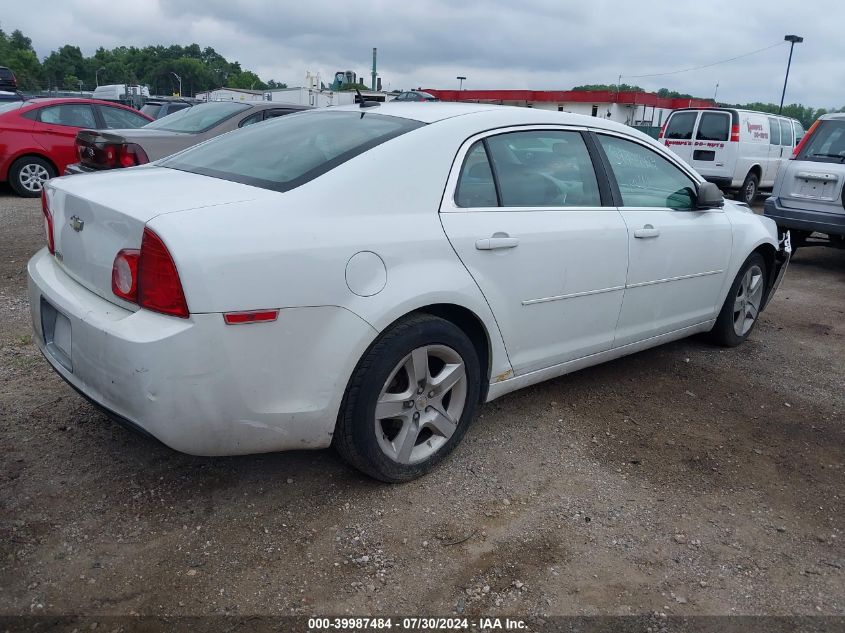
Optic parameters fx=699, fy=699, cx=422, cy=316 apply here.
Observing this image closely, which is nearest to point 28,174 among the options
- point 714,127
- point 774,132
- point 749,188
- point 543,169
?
point 543,169

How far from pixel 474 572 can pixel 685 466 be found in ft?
4.54

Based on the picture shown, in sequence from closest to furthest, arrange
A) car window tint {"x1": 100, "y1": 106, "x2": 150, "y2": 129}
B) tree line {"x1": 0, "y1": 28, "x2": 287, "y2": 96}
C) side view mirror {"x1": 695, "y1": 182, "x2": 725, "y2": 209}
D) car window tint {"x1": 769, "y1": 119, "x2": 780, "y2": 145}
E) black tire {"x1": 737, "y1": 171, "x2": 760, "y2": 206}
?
side view mirror {"x1": 695, "y1": 182, "x2": 725, "y2": 209} → car window tint {"x1": 100, "y1": 106, "x2": 150, "y2": 129} → black tire {"x1": 737, "y1": 171, "x2": 760, "y2": 206} → car window tint {"x1": 769, "y1": 119, "x2": 780, "y2": 145} → tree line {"x1": 0, "y1": 28, "x2": 287, "y2": 96}

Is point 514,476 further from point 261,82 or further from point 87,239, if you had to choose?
point 261,82

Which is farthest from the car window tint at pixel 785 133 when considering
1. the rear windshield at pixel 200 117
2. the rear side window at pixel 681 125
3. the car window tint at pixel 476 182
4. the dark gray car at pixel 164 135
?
the car window tint at pixel 476 182

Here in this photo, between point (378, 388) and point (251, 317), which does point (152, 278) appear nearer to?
point (251, 317)

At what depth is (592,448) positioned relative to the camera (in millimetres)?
3510

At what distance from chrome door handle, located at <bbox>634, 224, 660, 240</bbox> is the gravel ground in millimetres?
977

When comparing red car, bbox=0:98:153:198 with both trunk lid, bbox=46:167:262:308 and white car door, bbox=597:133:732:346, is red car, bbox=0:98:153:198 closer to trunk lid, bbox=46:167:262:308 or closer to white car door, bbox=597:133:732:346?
trunk lid, bbox=46:167:262:308

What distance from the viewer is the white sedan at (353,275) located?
7.86 ft

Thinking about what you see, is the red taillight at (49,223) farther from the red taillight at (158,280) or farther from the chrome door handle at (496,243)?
the chrome door handle at (496,243)

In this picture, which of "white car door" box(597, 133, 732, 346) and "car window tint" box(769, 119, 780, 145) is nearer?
→ "white car door" box(597, 133, 732, 346)

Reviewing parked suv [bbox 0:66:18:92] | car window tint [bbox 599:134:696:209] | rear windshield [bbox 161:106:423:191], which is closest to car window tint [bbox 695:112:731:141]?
car window tint [bbox 599:134:696:209]

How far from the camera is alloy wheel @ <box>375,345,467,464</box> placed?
288 cm

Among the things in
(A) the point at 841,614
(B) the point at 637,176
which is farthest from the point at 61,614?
(B) the point at 637,176
